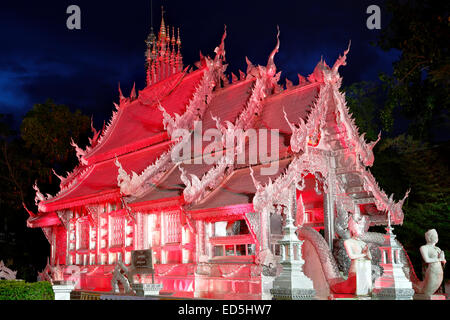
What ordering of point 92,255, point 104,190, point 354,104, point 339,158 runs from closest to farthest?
point 339,158
point 104,190
point 92,255
point 354,104

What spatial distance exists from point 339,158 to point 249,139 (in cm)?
248

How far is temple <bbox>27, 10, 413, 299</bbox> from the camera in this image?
45.5 feet

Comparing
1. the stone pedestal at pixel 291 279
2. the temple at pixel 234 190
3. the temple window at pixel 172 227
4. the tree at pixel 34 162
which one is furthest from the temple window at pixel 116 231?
the tree at pixel 34 162

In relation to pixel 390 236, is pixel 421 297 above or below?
→ below

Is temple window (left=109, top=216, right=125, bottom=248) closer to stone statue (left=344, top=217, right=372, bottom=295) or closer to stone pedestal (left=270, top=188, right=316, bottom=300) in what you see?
stone statue (left=344, top=217, right=372, bottom=295)

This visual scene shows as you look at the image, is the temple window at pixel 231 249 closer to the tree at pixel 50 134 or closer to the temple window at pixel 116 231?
the temple window at pixel 116 231

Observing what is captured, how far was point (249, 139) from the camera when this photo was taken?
1608 centimetres

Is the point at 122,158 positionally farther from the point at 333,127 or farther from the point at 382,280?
the point at 382,280

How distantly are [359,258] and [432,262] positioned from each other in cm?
137

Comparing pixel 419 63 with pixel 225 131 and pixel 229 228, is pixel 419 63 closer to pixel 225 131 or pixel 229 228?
pixel 225 131

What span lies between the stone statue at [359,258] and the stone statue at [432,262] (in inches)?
41.7

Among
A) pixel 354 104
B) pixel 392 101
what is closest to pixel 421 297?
pixel 392 101

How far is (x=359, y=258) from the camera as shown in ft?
38.0

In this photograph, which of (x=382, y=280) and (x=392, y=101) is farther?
(x=392, y=101)
